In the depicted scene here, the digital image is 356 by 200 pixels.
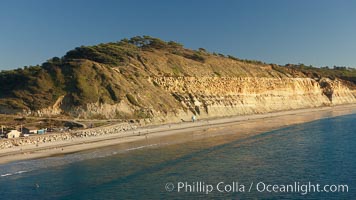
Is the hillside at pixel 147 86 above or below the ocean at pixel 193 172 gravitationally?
above

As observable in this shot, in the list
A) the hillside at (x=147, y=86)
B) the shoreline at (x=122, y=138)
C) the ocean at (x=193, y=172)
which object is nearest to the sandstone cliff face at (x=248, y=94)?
the hillside at (x=147, y=86)

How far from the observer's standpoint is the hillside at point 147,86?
157 ft

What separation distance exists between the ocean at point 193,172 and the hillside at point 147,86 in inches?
625

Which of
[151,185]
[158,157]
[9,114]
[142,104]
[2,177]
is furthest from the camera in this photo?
[142,104]

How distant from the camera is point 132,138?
40.0m

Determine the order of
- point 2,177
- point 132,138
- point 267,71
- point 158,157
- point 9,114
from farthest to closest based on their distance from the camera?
point 267,71
point 9,114
point 132,138
point 158,157
point 2,177

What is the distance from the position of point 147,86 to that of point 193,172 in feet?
115

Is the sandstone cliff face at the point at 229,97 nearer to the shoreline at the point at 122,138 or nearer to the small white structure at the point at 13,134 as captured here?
the shoreline at the point at 122,138

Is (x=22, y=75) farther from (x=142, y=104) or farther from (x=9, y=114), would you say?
(x=142, y=104)

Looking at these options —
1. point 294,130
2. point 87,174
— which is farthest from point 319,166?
point 294,130

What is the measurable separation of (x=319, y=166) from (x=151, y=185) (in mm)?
11110

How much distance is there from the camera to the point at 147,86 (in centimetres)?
5712

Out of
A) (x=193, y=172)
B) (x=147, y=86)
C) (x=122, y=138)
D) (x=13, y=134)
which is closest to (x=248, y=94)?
(x=147, y=86)

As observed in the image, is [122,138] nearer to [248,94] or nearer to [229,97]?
[229,97]
